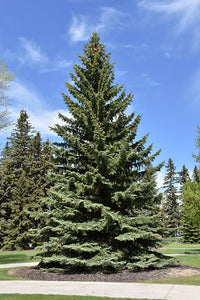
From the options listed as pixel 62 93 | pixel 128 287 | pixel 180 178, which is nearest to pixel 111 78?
pixel 62 93

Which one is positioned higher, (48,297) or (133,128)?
(133,128)

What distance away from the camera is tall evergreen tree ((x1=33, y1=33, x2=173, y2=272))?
374 inches

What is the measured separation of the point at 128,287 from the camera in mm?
6938

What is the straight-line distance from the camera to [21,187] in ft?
94.4

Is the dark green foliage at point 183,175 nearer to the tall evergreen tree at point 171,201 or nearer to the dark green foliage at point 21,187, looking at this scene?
the tall evergreen tree at point 171,201

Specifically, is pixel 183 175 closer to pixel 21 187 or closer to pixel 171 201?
pixel 171 201

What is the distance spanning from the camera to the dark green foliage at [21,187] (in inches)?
1096

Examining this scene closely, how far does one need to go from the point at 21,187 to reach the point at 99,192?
20.1 m

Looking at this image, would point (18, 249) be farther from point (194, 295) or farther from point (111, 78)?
point (194, 295)

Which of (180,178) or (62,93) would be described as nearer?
(62,93)

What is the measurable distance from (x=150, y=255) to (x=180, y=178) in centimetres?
4413

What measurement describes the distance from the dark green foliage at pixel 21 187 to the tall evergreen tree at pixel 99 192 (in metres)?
10.7

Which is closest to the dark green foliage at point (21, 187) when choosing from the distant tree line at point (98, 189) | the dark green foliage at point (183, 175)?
the distant tree line at point (98, 189)

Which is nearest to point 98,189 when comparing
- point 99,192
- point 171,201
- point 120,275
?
point 99,192
